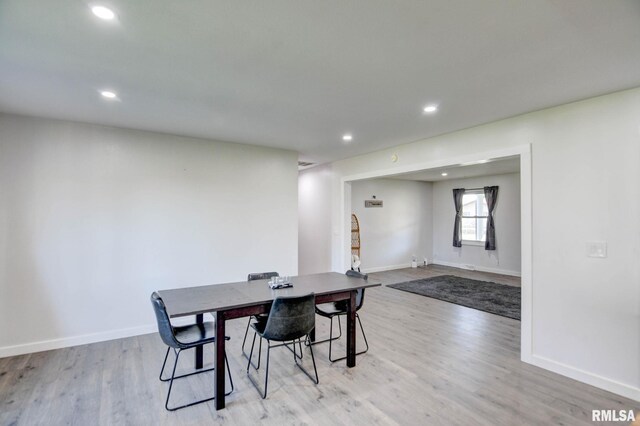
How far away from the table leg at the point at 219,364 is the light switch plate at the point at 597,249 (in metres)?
3.28

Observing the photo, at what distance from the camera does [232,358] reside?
3.22 meters

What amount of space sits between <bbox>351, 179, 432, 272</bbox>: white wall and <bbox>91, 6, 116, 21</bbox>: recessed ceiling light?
20.3ft

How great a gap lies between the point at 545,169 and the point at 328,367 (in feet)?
9.60

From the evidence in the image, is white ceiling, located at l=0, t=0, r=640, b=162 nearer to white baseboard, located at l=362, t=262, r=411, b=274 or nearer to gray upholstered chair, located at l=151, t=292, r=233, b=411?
gray upholstered chair, located at l=151, t=292, r=233, b=411

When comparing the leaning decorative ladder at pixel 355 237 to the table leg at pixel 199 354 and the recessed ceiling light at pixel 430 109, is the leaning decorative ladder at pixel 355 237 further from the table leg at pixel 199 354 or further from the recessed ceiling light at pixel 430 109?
the table leg at pixel 199 354

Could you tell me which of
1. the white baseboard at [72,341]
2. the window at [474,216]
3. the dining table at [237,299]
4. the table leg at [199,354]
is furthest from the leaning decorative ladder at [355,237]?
the table leg at [199,354]

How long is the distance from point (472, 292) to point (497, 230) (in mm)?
2685

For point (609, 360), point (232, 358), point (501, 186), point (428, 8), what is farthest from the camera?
point (501, 186)

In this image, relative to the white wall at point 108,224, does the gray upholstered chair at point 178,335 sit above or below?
below

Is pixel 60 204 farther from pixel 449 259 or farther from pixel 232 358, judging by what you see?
pixel 449 259

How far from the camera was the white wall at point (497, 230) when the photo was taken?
752cm

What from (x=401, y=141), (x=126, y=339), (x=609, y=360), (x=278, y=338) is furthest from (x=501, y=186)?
(x=126, y=339)

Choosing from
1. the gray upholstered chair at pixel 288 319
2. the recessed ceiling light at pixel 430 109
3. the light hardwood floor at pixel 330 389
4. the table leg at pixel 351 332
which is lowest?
the light hardwood floor at pixel 330 389

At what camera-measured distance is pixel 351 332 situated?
10.0 ft
